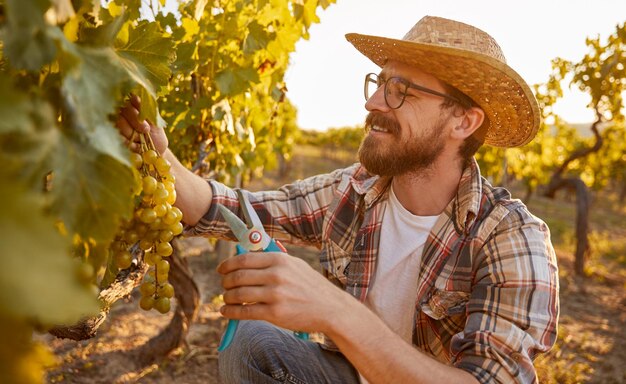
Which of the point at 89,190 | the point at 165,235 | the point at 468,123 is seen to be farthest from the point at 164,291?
the point at 468,123

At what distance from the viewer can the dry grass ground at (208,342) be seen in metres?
3.40

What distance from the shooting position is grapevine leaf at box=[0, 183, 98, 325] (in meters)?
0.46

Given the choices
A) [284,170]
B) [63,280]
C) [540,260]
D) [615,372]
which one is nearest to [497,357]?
[540,260]

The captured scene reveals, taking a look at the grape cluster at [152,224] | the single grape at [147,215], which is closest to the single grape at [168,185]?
the grape cluster at [152,224]

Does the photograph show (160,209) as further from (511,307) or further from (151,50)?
(511,307)

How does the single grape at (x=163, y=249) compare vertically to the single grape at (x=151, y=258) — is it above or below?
above

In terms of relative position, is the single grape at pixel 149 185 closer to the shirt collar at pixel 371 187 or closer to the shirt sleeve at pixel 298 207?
the shirt sleeve at pixel 298 207

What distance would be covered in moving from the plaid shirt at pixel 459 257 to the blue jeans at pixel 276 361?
0.33 metres

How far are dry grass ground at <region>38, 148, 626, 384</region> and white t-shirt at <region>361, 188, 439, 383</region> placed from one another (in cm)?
111

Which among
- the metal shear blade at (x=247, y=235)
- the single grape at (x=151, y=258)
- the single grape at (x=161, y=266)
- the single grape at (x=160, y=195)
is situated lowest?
the single grape at (x=161, y=266)

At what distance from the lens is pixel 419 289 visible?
2104mm

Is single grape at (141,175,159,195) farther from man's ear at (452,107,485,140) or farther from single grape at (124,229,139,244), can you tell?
man's ear at (452,107,485,140)

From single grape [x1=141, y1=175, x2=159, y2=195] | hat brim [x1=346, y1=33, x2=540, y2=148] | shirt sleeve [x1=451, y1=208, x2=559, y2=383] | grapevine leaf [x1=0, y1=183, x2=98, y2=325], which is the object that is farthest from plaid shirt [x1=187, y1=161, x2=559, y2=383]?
grapevine leaf [x1=0, y1=183, x2=98, y2=325]

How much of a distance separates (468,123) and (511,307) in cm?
112
